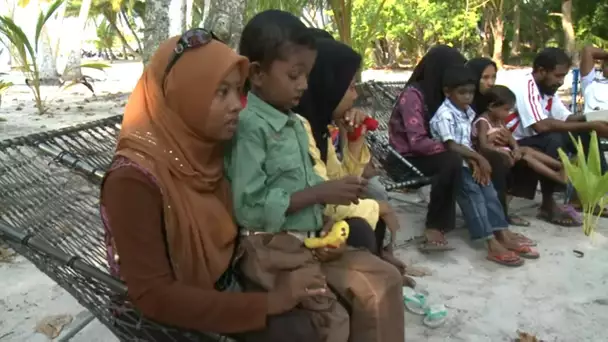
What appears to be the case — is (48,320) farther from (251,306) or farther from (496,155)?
(496,155)

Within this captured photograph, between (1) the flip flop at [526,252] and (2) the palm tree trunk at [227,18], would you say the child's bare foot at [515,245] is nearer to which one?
(1) the flip flop at [526,252]

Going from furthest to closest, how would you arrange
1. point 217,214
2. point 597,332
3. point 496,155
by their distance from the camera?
point 496,155 < point 597,332 < point 217,214

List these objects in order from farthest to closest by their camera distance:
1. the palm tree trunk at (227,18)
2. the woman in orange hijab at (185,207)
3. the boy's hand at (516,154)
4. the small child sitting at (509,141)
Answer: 1. the palm tree trunk at (227,18)
2. the boy's hand at (516,154)
3. the small child sitting at (509,141)
4. the woman in orange hijab at (185,207)

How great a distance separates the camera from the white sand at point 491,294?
9.87 ft

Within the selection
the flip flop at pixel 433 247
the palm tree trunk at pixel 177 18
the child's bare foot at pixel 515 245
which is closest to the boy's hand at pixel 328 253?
the flip flop at pixel 433 247

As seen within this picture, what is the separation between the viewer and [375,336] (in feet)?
6.19

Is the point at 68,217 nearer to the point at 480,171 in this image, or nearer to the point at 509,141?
the point at 480,171

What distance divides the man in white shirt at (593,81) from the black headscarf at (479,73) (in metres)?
1.32

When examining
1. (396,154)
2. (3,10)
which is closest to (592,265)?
(396,154)

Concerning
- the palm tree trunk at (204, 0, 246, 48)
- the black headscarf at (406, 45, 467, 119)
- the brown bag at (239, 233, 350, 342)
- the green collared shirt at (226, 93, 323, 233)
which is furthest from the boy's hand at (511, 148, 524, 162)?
the brown bag at (239, 233, 350, 342)

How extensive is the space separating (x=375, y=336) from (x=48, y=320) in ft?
6.53

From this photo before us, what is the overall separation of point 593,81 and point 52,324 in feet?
15.4

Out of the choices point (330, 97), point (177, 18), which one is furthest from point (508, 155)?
point (177, 18)

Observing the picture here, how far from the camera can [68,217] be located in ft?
8.09
